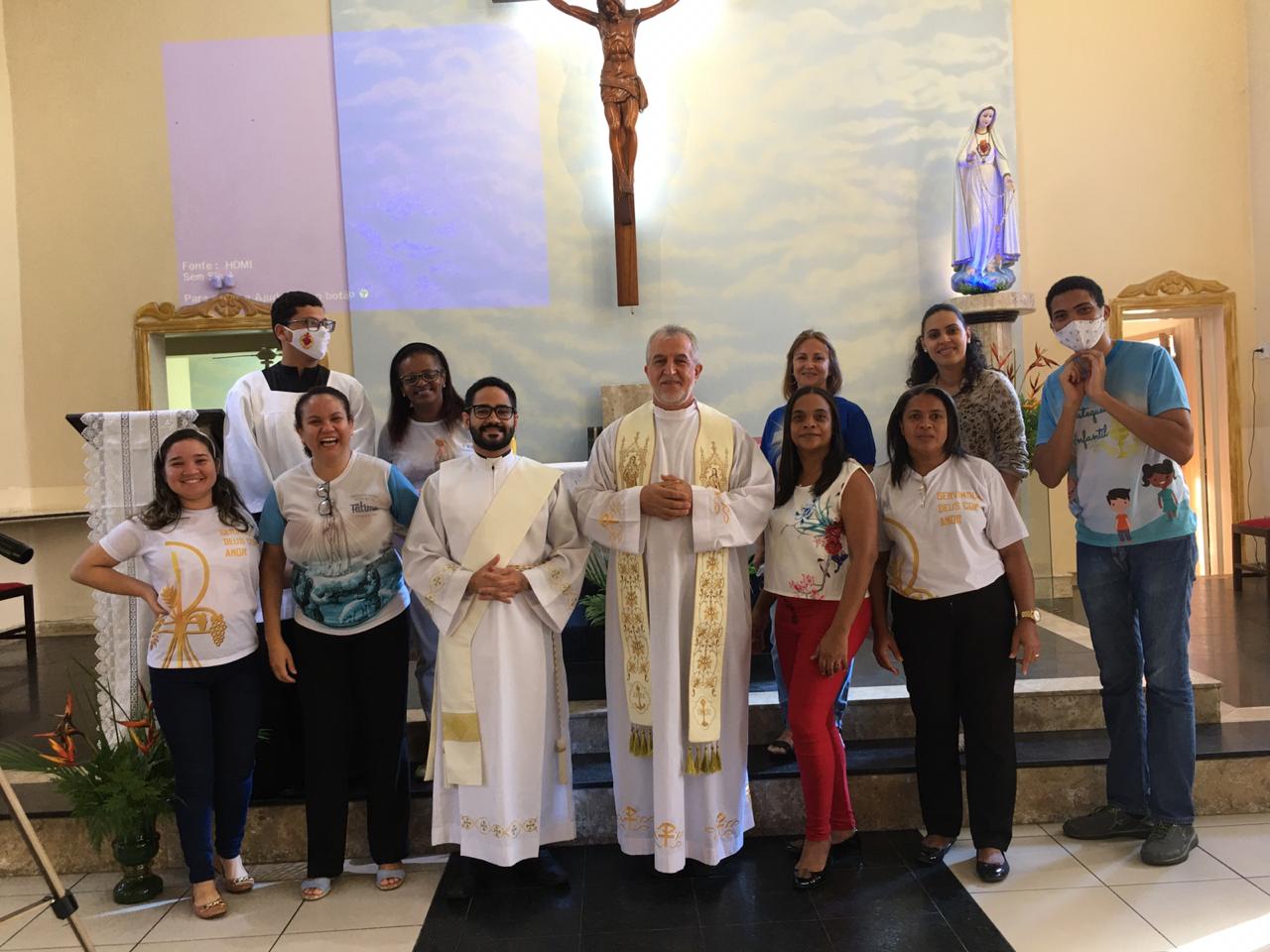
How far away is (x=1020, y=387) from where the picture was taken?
253 inches

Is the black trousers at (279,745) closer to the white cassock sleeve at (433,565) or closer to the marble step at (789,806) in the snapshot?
the marble step at (789,806)

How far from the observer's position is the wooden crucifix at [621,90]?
6203mm

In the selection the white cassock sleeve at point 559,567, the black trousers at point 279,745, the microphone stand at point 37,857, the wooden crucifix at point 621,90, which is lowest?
the black trousers at point 279,745

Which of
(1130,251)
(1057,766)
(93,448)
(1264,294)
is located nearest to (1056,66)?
(1130,251)

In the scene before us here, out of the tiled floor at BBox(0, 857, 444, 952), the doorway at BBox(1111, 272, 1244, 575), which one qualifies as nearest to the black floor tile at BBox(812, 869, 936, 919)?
the tiled floor at BBox(0, 857, 444, 952)

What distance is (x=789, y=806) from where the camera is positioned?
3.19 meters

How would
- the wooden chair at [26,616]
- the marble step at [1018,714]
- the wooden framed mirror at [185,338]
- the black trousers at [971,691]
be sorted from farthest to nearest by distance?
the wooden framed mirror at [185,338] → the wooden chair at [26,616] → the marble step at [1018,714] → the black trousers at [971,691]

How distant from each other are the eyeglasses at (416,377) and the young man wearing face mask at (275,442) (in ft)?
0.72

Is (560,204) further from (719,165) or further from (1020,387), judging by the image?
(1020,387)

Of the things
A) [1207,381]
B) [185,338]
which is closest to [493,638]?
[185,338]

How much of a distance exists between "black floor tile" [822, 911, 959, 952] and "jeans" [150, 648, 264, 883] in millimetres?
1642

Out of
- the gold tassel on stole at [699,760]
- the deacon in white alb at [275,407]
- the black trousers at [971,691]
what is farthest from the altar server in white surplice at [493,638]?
the black trousers at [971,691]

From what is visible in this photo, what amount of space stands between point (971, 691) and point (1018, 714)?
0.86 metres

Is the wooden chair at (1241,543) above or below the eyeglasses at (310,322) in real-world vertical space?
below
